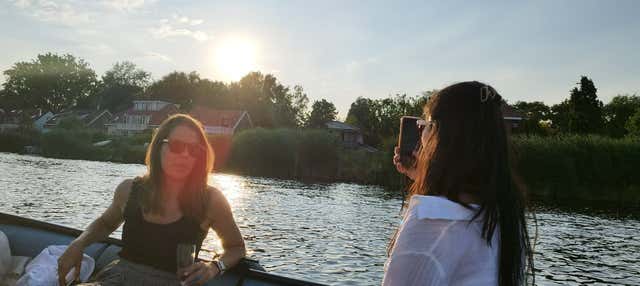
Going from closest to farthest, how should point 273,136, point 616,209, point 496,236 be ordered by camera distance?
point 496,236, point 616,209, point 273,136

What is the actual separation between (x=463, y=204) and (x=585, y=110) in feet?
194

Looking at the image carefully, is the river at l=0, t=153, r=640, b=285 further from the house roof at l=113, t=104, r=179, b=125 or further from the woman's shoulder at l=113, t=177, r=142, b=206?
the house roof at l=113, t=104, r=179, b=125

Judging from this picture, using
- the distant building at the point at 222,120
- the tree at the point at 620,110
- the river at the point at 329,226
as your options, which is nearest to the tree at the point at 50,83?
the distant building at the point at 222,120

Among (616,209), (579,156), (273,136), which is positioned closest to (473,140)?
(616,209)

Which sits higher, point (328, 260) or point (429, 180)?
point (429, 180)

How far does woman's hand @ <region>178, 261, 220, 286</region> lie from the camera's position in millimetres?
2420

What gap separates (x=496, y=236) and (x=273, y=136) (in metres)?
35.0

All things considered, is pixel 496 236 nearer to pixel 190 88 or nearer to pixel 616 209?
pixel 616 209

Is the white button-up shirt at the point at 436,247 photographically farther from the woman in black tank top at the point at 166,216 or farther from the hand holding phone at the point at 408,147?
the woman in black tank top at the point at 166,216

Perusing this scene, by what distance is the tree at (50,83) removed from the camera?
313 feet

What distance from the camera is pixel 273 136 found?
119ft

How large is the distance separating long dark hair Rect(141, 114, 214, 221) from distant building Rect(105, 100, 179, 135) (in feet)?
248

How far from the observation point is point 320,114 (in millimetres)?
85562

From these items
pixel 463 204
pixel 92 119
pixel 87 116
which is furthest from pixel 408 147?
pixel 87 116
